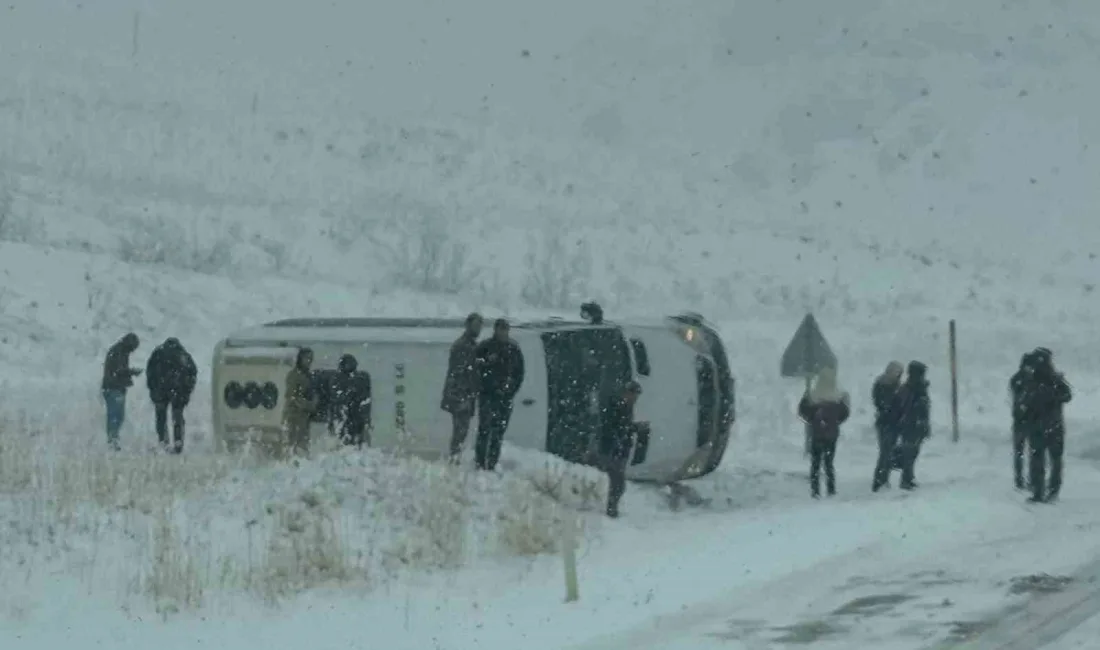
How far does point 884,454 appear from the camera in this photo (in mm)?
Answer: 21062

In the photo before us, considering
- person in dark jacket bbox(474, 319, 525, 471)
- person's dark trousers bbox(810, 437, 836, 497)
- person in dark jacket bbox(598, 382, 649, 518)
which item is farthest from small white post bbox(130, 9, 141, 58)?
person in dark jacket bbox(598, 382, 649, 518)

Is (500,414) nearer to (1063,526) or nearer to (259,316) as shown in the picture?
(1063,526)

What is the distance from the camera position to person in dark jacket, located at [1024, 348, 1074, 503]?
1947cm

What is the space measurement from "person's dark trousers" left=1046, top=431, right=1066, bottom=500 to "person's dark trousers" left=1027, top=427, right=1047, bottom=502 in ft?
0.25

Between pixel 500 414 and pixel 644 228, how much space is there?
125 ft

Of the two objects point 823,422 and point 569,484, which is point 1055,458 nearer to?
point 823,422

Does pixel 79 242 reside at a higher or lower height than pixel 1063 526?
higher

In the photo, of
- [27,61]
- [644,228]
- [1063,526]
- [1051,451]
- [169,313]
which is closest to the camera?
[1063,526]

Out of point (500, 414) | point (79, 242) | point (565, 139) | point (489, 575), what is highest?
point (565, 139)

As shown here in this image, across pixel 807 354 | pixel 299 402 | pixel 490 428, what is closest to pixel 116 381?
pixel 299 402

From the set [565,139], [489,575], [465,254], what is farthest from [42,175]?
[489,575]

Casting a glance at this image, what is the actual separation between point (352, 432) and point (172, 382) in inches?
162

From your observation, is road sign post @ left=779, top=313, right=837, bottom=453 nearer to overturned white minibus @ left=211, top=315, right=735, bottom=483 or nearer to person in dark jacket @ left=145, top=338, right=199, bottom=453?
overturned white minibus @ left=211, top=315, right=735, bottom=483

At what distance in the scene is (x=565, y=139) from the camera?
72.8 meters
